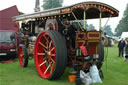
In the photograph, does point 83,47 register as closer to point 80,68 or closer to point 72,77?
point 80,68

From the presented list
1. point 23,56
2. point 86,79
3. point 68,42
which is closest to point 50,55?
point 68,42

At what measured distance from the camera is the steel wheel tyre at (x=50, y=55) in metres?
4.57

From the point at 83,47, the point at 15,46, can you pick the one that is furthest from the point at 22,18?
the point at 83,47

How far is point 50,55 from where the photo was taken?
5.05m

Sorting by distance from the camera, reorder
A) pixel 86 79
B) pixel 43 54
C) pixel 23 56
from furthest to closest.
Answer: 1. pixel 23 56
2. pixel 43 54
3. pixel 86 79

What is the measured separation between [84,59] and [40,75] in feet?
5.11

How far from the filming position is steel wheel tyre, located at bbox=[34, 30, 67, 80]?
4574 millimetres

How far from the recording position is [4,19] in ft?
42.0

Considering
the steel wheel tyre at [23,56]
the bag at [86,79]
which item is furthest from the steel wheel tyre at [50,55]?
the steel wheel tyre at [23,56]

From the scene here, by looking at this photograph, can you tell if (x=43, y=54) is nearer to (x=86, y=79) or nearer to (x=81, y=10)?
(x=86, y=79)

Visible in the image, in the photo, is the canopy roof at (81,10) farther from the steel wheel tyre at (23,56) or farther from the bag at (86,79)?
the bag at (86,79)

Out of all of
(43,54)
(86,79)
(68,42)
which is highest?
(68,42)

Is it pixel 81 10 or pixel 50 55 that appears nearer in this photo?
pixel 50 55

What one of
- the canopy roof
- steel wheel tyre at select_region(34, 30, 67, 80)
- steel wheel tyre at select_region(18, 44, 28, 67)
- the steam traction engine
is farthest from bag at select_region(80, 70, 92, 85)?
steel wheel tyre at select_region(18, 44, 28, 67)
